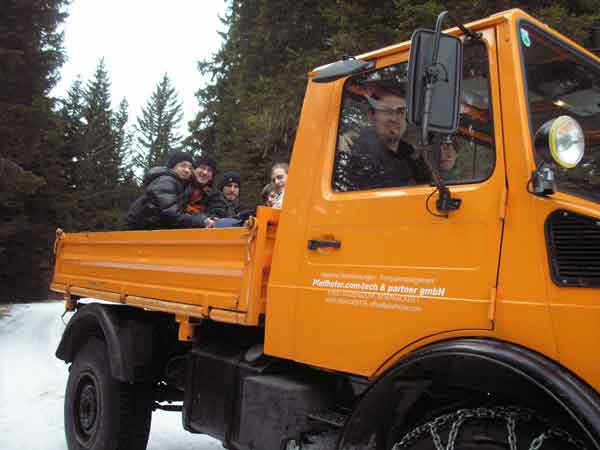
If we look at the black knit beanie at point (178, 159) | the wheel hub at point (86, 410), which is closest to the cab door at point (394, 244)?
the wheel hub at point (86, 410)

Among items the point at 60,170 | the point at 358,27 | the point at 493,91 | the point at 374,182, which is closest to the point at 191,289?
the point at 374,182

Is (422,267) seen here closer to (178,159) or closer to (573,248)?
(573,248)

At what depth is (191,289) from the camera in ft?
12.3

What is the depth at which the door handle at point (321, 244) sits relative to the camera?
2.92 m

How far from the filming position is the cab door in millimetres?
2414

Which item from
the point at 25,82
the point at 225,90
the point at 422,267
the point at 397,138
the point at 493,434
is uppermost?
the point at 225,90

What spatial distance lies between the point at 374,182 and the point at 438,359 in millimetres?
898

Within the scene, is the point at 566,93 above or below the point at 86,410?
above

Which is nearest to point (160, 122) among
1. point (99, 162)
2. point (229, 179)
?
point (99, 162)

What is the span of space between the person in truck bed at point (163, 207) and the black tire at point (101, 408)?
977 millimetres

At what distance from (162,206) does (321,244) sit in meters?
2.17

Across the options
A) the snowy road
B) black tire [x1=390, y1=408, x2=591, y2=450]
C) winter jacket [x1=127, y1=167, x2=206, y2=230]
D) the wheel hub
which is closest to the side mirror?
black tire [x1=390, y1=408, x2=591, y2=450]

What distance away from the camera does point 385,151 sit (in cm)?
287

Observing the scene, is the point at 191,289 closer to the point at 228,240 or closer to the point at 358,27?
the point at 228,240
